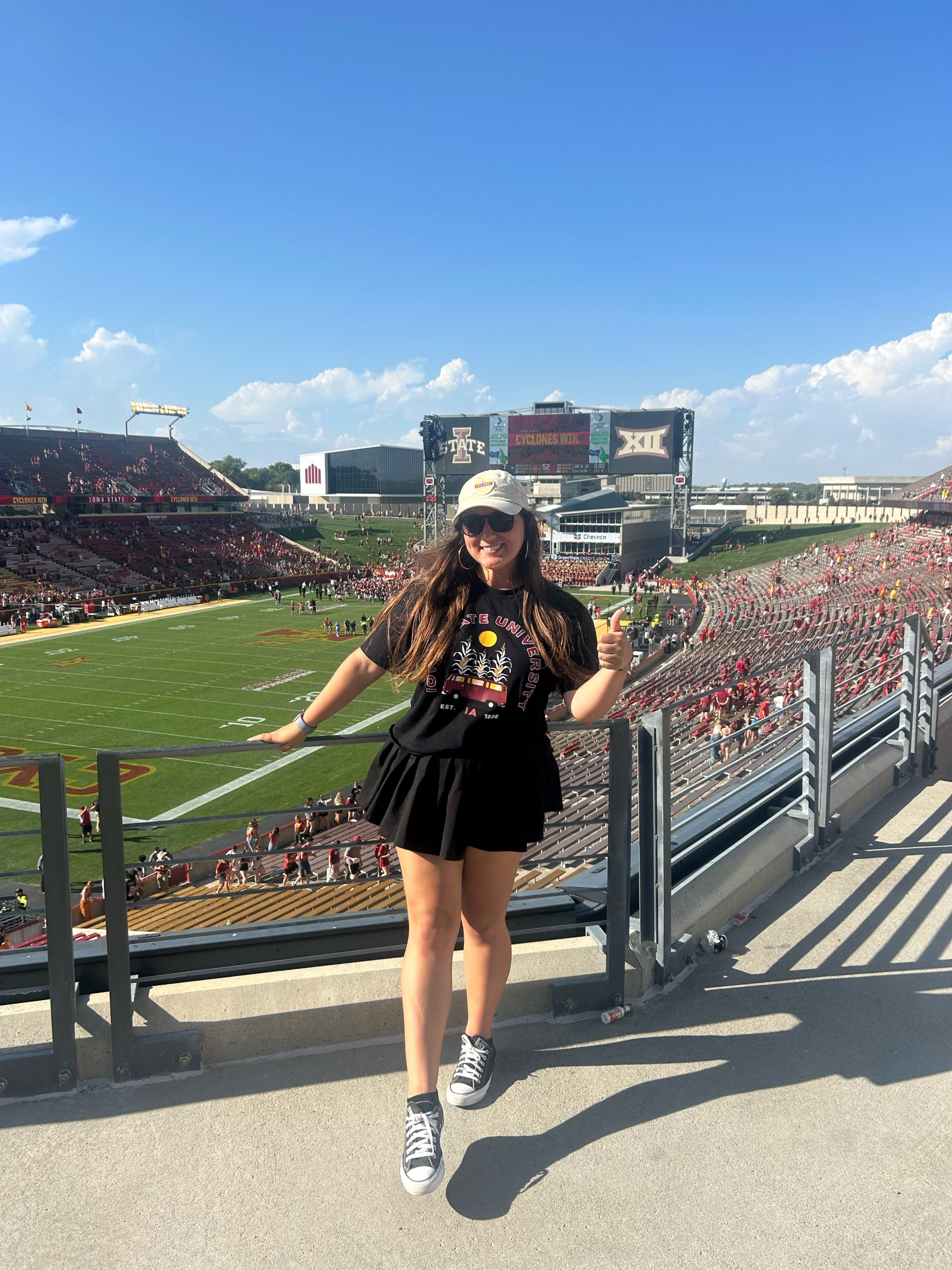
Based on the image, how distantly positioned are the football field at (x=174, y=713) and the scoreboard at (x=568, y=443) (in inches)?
1007

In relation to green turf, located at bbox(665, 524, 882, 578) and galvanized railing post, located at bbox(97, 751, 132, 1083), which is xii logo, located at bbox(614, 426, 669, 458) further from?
galvanized railing post, located at bbox(97, 751, 132, 1083)

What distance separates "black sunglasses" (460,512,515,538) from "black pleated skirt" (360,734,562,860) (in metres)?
0.55

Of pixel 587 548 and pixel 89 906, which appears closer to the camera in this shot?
pixel 89 906

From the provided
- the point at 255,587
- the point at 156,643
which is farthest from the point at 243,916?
the point at 255,587

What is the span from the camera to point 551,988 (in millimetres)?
2631

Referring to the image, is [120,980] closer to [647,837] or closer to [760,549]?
[647,837]

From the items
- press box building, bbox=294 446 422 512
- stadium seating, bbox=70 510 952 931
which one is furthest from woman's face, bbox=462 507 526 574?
press box building, bbox=294 446 422 512

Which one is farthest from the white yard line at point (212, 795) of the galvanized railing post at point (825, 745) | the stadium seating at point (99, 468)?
the stadium seating at point (99, 468)

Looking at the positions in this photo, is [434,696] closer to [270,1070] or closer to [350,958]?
[350,958]

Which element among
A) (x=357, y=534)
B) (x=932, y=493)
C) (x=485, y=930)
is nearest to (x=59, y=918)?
(x=485, y=930)

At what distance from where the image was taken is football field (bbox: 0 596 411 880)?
51.6ft

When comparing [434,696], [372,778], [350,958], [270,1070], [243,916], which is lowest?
[243,916]

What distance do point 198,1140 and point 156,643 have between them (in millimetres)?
32035

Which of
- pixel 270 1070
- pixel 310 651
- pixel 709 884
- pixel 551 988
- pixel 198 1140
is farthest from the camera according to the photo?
pixel 310 651
